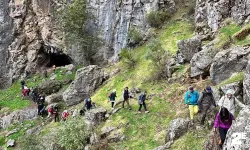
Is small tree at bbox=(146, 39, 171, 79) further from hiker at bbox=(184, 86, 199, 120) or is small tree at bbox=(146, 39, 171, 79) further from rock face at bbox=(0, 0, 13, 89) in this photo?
rock face at bbox=(0, 0, 13, 89)

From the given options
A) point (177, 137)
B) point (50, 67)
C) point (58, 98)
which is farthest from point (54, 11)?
point (177, 137)

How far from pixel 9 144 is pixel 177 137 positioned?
20.0 meters

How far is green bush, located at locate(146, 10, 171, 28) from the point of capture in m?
40.0

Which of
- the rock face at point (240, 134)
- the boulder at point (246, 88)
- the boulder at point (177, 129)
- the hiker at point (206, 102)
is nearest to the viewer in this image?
the rock face at point (240, 134)

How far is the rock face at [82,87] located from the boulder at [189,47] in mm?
10904

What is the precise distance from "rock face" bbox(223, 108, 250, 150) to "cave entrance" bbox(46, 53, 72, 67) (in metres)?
42.7

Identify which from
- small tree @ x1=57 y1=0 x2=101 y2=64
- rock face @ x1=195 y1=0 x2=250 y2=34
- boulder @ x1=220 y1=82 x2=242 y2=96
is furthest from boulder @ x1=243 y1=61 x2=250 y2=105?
small tree @ x1=57 y1=0 x2=101 y2=64

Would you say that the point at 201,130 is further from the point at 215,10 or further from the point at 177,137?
the point at 215,10

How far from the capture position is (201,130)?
16.1 meters

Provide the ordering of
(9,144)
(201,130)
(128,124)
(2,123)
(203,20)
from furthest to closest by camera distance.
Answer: (2,123)
(203,20)
(9,144)
(128,124)
(201,130)

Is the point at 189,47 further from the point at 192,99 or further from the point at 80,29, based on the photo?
the point at 80,29

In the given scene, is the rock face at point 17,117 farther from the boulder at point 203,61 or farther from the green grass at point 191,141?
the green grass at point 191,141

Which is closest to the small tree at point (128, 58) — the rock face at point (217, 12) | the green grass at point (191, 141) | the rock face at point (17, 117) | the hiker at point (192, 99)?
the rock face at point (217, 12)

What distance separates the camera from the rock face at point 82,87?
34.6 m
